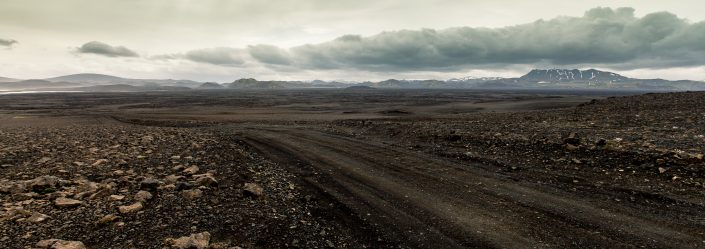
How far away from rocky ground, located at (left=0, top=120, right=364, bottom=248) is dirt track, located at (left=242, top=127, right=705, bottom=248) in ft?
5.46

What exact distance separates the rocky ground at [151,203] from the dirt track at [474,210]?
1.66 m

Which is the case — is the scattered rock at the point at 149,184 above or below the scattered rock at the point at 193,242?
above

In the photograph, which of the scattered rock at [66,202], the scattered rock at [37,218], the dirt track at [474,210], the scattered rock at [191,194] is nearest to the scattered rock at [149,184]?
the scattered rock at [191,194]

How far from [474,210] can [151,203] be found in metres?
8.93

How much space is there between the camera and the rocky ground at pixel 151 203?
7.71 m

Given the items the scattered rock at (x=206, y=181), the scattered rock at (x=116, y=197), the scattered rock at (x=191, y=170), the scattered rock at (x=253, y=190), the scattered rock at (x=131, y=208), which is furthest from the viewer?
the scattered rock at (x=191, y=170)

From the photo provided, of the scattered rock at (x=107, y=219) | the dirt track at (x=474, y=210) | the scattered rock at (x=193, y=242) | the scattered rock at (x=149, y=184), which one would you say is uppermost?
the scattered rock at (x=149, y=184)

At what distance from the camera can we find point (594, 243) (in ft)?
25.6

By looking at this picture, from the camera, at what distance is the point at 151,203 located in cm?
977

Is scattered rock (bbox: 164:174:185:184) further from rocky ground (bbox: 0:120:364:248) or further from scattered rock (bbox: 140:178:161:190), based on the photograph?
scattered rock (bbox: 140:178:161:190)

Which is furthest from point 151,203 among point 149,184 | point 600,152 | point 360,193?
point 600,152

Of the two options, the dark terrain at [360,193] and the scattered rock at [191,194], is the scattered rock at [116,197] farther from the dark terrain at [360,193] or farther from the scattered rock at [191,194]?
the scattered rock at [191,194]

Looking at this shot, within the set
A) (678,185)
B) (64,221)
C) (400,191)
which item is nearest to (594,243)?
(400,191)

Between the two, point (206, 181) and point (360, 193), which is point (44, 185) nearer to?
point (206, 181)
